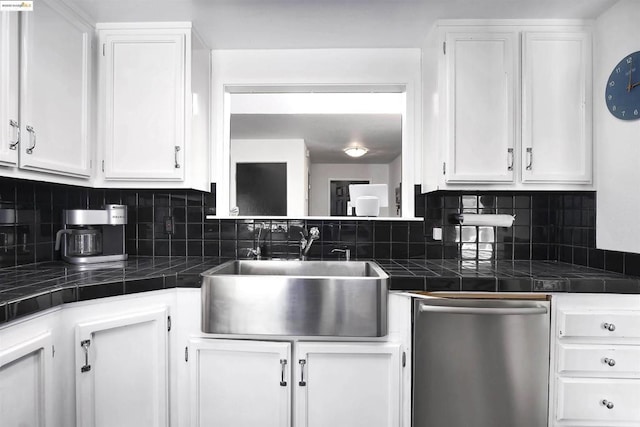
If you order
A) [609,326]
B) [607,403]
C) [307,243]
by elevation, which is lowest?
[607,403]

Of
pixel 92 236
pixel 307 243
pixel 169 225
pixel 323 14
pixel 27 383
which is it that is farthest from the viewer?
pixel 169 225

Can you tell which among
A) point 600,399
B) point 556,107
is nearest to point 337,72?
point 556,107

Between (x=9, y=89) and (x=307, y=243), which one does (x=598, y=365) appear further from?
(x=9, y=89)

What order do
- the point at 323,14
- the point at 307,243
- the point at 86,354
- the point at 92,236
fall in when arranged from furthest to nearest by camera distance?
the point at 307,243 < the point at 92,236 < the point at 323,14 < the point at 86,354

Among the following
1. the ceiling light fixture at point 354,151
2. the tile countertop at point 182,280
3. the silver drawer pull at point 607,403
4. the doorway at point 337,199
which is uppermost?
the ceiling light fixture at point 354,151

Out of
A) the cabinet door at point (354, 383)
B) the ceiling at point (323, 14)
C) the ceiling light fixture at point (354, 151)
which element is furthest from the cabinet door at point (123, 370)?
the ceiling at point (323, 14)

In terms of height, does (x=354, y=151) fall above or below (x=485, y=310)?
above

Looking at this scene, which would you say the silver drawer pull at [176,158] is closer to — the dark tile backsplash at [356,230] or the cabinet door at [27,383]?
the dark tile backsplash at [356,230]

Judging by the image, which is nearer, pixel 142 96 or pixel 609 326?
pixel 609 326

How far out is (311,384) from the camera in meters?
1.43

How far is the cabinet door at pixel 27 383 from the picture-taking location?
3.38 ft

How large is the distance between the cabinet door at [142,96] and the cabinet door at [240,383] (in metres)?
0.96

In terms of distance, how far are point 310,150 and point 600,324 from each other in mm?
1683

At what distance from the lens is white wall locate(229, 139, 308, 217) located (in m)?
2.14
